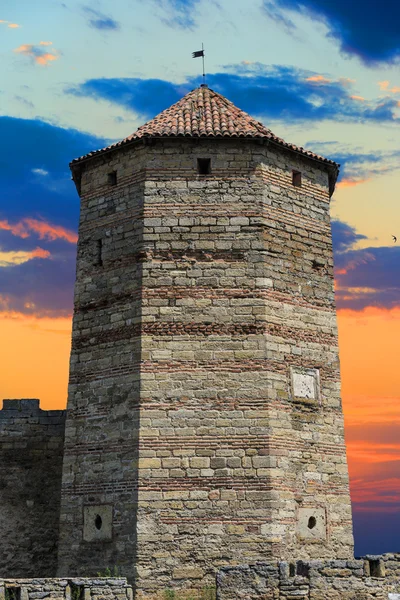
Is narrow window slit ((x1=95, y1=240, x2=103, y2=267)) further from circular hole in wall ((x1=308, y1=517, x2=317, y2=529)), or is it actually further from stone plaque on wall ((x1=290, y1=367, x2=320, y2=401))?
circular hole in wall ((x1=308, y1=517, x2=317, y2=529))

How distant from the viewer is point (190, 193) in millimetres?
15125

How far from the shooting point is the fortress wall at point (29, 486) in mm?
16000

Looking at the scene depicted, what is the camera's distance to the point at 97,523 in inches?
561

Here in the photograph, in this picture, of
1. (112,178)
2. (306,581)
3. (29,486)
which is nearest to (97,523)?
(29,486)

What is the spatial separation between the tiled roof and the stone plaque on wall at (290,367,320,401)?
4.30 meters

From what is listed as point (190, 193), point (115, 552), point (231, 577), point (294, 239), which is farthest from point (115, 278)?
point (231, 577)

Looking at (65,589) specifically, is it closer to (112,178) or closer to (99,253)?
(99,253)

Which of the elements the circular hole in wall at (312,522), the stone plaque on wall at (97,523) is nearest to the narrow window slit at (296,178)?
the circular hole in wall at (312,522)

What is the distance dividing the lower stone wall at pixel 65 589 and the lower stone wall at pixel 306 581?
1482 millimetres

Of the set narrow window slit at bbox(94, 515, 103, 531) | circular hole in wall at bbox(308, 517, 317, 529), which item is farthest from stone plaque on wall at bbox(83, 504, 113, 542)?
circular hole in wall at bbox(308, 517, 317, 529)

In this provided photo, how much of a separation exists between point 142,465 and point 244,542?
207 cm

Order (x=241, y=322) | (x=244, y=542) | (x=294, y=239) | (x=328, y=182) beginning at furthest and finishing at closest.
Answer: (x=328, y=182)
(x=294, y=239)
(x=241, y=322)
(x=244, y=542)

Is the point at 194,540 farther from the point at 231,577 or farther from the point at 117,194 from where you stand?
the point at 117,194

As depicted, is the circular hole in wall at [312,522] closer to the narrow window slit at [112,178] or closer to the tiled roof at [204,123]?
the tiled roof at [204,123]
